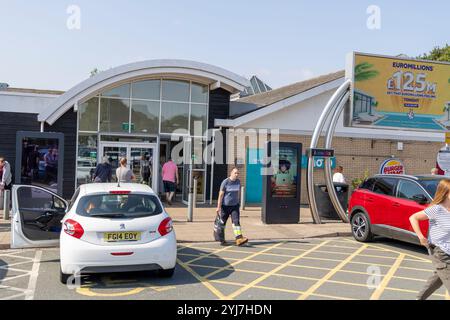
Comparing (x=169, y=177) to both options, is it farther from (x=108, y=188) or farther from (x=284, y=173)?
(x=108, y=188)

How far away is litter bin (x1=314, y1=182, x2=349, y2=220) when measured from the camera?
45.3ft

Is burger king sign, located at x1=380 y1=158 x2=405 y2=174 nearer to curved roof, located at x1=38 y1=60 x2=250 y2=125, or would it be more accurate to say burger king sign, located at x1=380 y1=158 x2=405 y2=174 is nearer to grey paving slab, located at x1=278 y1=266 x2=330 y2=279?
curved roof, located at x1=38 y1=60 x2=250 y2=125

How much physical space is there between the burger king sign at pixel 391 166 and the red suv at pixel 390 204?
29.5 feet

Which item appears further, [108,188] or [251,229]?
[251,229]

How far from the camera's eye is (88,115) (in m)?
16.2

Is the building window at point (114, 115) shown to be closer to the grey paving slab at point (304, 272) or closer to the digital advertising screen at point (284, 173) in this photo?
the digital advertising screen at point (284, 173)

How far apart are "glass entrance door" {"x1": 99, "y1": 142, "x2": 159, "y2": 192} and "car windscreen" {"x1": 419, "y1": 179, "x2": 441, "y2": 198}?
10045mm

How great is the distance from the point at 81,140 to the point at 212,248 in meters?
8.50

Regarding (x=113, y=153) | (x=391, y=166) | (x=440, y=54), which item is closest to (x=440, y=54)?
(x=440, y=54)


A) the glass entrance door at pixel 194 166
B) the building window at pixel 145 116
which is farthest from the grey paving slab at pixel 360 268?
the building window at pixel 145 116

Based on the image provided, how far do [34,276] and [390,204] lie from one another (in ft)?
22.4

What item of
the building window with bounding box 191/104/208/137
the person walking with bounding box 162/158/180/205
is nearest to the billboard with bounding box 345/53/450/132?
the building window with bounding box 191/104/208/137

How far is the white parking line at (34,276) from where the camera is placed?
6.13 m

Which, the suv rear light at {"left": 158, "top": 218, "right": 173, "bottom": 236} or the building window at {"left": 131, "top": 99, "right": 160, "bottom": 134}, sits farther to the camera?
the building window at {"left": 131, "top": 99, "right": 160, "bottom": 134}
